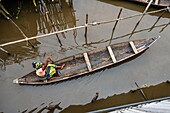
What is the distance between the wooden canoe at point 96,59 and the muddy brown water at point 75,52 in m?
0.36

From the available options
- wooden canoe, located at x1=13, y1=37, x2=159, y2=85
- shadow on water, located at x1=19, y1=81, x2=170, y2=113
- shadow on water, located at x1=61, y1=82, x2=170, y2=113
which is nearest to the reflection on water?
wooden canoe, located at x1=13, y1=37, x2=159, y2=85

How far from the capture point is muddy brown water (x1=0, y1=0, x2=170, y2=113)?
7758mm

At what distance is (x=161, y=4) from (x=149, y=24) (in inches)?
34.2

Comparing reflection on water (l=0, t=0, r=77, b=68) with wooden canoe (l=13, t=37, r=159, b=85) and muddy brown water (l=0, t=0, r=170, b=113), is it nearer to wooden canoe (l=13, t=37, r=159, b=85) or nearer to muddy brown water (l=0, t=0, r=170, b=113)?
muddy brown water (l=0, t=0, r=170, b=113)

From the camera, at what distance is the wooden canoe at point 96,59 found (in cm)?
763

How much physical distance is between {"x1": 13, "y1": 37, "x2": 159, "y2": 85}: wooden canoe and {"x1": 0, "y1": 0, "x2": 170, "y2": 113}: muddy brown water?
14.2 inches

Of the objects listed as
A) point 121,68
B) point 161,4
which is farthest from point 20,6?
point 161,4

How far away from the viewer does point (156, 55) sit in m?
8.39

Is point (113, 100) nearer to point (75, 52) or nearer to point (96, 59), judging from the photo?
point (96, 59)

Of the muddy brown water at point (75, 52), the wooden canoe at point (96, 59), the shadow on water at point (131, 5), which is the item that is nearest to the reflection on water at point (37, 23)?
the muddy brown water at point (75, 52)

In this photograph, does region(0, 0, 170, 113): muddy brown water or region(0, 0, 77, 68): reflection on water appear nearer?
region(0, 0, 170, 113): muddy brown water

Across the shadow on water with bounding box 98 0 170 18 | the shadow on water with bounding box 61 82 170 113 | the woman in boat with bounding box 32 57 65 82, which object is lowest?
the shadow on water with bounding box 61 82 170 113

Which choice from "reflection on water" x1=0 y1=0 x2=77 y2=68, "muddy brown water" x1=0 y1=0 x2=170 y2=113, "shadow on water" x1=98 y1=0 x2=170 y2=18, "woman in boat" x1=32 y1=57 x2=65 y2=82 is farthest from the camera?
"shadow on water" x1=98 y1=0 x2=170 y2=18

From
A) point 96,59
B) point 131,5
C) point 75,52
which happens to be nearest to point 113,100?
point 96,59
